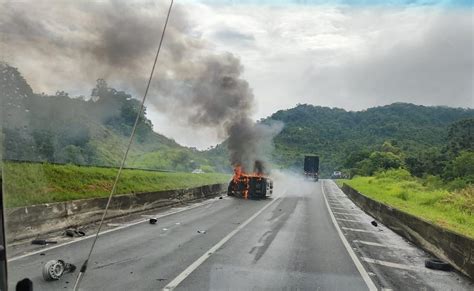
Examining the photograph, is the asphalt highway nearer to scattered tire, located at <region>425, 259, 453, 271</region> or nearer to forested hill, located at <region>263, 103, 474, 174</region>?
scattered tire, located at <region>425, 259, 453, 271</region>

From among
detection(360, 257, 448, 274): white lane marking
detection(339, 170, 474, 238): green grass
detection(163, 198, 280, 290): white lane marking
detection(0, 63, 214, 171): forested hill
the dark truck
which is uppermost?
the dark truck

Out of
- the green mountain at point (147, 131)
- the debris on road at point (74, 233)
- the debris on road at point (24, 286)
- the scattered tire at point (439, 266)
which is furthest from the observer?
the debris on road at point (74, 233)

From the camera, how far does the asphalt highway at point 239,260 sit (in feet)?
23.0

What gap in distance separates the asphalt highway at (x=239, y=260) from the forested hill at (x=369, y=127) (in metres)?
12.9

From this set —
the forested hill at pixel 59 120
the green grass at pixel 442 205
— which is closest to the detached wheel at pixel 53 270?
the forested hill at pixel 59 120

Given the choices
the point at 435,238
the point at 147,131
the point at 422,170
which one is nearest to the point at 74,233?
the point at 147,131

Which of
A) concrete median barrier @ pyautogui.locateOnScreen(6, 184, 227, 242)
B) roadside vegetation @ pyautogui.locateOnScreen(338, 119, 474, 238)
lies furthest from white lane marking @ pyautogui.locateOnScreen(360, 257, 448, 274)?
roadside vegetation @ pyautogui.locateOnScreen(338, 119, 474, 238)

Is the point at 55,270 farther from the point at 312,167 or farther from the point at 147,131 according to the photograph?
the point at 312,167

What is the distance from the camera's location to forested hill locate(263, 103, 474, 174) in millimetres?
32625

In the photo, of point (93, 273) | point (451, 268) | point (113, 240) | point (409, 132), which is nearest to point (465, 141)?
point (409, 132)

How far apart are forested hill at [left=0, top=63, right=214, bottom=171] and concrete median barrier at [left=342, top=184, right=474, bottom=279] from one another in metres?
6.58

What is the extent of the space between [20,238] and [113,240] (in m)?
1.93

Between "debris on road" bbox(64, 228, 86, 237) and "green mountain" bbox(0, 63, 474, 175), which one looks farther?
"debris on road" bbox(64, 228, 86, 237)

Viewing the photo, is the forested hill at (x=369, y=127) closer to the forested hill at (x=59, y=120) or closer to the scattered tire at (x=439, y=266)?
the scattered tire at (x=439, y=266)
